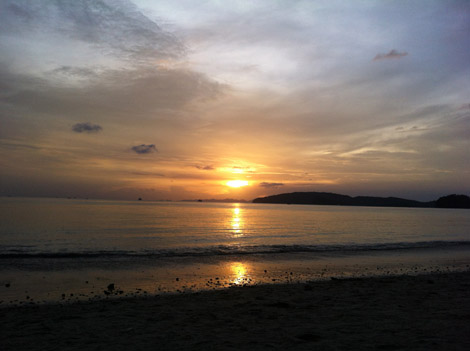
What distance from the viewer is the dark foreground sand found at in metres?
7.98

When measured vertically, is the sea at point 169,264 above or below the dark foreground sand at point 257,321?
below

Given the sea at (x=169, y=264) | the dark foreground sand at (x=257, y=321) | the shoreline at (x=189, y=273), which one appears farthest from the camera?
the sea at (x=169, y=264)

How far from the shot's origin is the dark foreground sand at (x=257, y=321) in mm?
7980

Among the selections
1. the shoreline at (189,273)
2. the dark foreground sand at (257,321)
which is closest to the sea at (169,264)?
the shoreline at (189,273)

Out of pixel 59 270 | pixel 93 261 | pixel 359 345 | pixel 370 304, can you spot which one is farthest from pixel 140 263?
pixel 359 345

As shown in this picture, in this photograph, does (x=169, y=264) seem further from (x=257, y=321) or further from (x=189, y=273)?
(x=257, y=321)

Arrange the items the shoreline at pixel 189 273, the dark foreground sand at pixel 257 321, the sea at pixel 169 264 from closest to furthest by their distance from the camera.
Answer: the dark foreground sand at pixel 257 321
the shoreline at pixel 189 273
the sea at pixel 169 264

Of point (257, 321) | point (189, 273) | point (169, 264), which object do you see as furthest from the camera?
point (169, 264)

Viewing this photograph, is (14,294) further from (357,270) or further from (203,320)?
(357,270)

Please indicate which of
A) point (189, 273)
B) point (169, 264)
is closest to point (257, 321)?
point (189, 273)

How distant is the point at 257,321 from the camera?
991 centimetres

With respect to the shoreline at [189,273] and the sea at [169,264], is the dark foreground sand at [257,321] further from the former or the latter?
the sea at [169,264]

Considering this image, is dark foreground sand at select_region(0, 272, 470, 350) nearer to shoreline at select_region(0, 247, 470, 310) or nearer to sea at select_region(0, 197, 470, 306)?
shoreline at select_region(0, 247, 470, 310)

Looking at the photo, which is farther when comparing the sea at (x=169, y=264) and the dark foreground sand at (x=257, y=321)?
the sea at (x=169, y=264)
